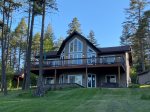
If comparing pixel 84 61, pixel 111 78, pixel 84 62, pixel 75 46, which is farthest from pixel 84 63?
pixel 111 78

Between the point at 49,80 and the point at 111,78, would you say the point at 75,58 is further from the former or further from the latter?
the point at 49,80

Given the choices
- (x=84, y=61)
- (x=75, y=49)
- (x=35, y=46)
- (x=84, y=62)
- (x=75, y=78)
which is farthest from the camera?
(x=35, y=46)

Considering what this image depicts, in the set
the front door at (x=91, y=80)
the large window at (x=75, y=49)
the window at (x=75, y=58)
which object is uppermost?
the large window at (x=75, y=49)

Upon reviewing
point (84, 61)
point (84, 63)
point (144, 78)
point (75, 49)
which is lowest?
point (144, 78)

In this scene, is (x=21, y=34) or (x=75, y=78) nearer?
(x=75, y=78)

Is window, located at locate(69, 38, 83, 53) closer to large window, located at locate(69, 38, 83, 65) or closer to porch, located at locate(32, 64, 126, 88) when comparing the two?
large window, located at locate(69, 38, 83, 65)

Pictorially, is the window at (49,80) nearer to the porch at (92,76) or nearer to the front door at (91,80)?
the porch at (92,76)

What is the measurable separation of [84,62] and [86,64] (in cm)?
165

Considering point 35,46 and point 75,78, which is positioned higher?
point 35,46

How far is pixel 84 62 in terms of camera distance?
38.5 meters

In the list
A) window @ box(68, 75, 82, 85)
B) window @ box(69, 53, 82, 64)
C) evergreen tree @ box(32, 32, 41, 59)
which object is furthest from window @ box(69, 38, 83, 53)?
evergreen tree @ box(32, 32, 41, 59)

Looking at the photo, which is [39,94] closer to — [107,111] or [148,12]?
[107,111]

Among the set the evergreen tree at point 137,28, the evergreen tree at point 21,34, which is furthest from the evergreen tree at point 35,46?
the evergreen tree at point 137,28

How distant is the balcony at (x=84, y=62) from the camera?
3616cm
